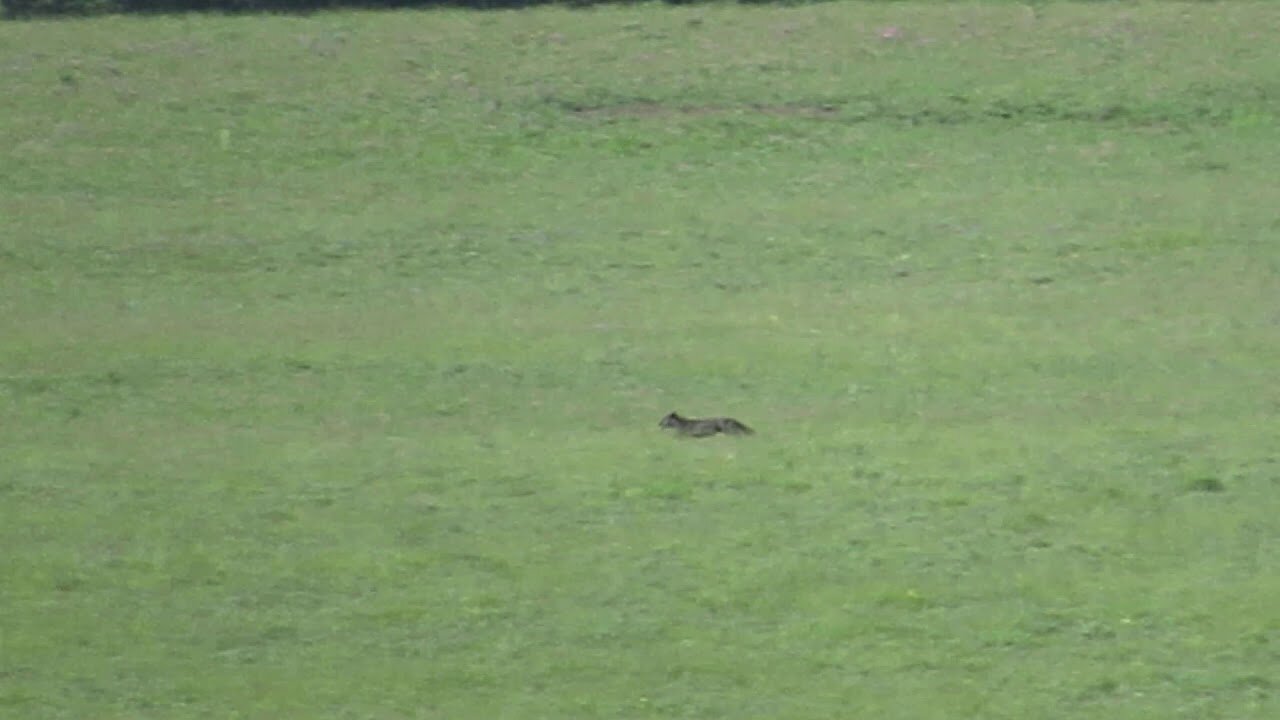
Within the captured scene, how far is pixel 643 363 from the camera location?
50.2 ft

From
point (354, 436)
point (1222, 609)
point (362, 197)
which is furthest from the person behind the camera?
point (362, 197)

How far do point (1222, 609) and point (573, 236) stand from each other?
813 centimetres

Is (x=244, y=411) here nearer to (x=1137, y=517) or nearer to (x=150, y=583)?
(x=150, y=583)

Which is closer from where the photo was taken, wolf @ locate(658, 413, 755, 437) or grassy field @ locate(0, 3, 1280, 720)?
grassy field @ locate(0, 3, 1280, 720)

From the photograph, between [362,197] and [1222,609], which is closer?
[1222,609]

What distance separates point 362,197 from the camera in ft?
62.8

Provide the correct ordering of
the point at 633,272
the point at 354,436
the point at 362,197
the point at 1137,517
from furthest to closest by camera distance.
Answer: the point at 362,197 < the point at 633,272 < the point at 354,436 < the point at 1137,517

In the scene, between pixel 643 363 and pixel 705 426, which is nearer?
pixel 705 426

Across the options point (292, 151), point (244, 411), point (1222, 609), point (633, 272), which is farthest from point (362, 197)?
point (1222, 609)

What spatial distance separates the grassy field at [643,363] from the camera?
10.8 meters

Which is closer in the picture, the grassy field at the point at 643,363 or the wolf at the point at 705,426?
the grassy field at the point at 643,363

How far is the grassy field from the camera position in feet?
35.4

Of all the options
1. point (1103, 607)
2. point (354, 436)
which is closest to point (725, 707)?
point (1103, 607)

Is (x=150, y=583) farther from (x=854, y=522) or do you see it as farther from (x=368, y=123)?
(x=368, y=123)
